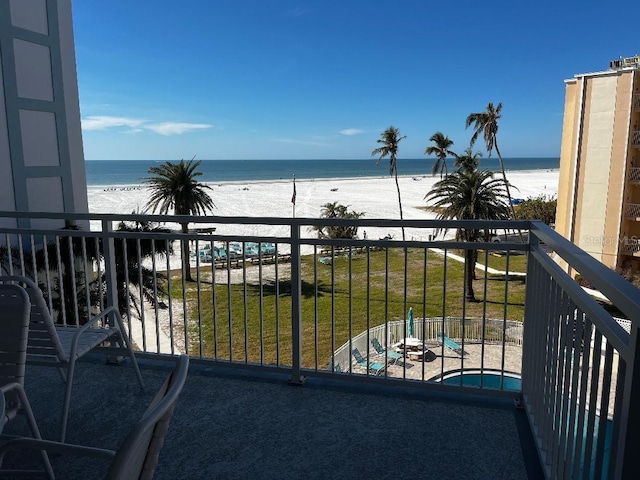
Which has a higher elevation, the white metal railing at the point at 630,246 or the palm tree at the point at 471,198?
the palm tree at the point at 471,198

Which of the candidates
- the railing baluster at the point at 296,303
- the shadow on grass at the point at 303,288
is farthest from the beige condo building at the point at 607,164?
the railing baluster at the point at 296,303

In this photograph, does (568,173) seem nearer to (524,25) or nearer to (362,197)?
(362,197)

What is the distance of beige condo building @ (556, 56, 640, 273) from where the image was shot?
2436 cm

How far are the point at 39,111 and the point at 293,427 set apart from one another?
9.56m

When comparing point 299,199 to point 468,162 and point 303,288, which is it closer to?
point 468,162

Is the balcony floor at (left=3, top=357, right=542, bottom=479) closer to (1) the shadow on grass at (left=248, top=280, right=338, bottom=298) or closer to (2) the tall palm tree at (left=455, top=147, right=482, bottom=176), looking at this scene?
(1) the shadow on grass at (left=248, top=280, right=338, bottom=298)

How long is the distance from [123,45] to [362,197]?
3147 centimetres

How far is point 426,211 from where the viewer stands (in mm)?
47812

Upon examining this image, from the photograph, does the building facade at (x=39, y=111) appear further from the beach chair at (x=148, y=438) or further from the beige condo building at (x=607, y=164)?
the beige condo building at (x=607, y=164)

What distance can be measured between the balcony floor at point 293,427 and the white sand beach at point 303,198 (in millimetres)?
30351

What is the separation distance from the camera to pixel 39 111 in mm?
9625

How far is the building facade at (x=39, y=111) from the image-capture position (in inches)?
345

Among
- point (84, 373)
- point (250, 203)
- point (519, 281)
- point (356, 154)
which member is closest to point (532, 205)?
point (519, 281)

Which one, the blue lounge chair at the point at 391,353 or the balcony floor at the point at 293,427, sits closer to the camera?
the balcony floor at the point at 293,427
